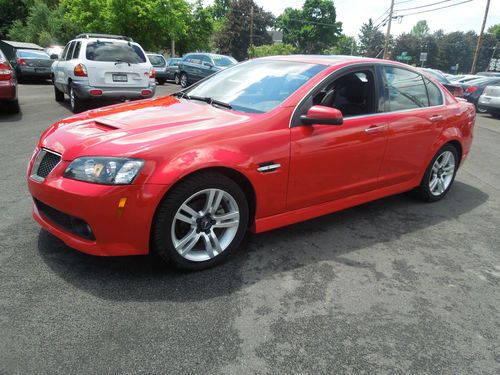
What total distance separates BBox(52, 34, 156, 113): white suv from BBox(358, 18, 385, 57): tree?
10172cm

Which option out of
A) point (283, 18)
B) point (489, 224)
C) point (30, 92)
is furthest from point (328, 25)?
point (489, 224)

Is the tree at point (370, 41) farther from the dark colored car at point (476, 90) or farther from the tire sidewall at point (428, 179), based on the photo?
the tire sidewall at point (428, 179)

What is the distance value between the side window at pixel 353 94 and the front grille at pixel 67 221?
2.17 metres

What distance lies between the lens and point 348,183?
374cm

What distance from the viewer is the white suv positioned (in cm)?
910

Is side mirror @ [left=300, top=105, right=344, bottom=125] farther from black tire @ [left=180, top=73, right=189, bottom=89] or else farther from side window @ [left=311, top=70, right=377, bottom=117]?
black tire @ [left=180, top=73, right=189, bottom=89]

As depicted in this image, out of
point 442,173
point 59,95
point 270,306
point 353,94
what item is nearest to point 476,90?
point 442,173

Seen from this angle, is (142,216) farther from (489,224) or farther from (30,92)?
(30,92)

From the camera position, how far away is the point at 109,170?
261cm

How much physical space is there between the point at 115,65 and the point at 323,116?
7.43 meters

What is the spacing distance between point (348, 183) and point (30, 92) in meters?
13.9

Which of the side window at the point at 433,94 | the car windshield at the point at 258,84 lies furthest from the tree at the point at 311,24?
the car windshield at the point at 258,84

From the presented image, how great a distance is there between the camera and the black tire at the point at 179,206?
2713 mm

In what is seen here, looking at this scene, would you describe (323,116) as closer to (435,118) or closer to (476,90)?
(435,118)
